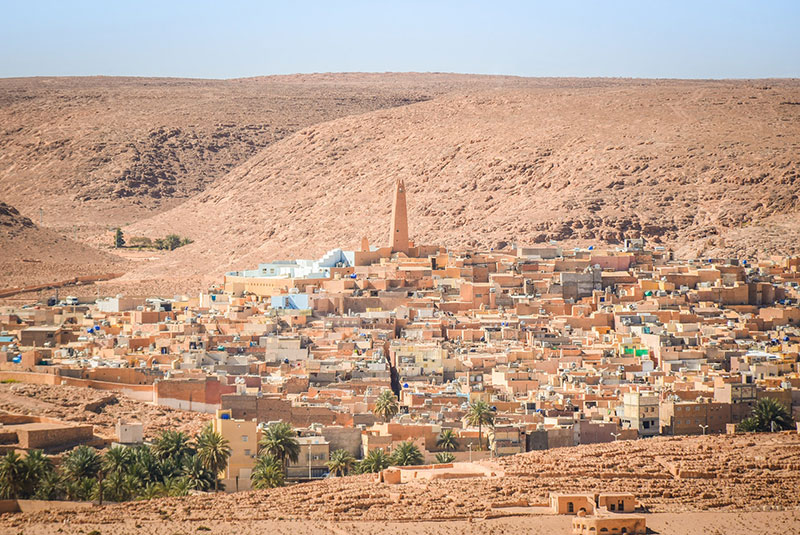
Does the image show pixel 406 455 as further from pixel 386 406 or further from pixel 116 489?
pixel 116 489

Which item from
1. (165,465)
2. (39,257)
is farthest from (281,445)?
→ (39,257)

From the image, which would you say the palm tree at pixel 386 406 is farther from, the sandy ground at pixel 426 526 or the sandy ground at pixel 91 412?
the sandy ground at pixel 426 526

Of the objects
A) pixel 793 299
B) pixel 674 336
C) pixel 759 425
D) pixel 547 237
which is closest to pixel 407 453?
pixel 759 425

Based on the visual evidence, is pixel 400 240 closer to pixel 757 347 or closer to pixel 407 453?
pixel 757 347

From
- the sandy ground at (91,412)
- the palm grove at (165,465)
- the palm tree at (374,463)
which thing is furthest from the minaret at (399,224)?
the palm tree at (374,463)

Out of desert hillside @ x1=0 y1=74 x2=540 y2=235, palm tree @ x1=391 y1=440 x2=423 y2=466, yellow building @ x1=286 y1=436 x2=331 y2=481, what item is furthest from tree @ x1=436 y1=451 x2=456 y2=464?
desert hillside @ x1=0 y1=74 x2=540 y2=235

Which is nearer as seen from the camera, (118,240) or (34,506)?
(34,506)
